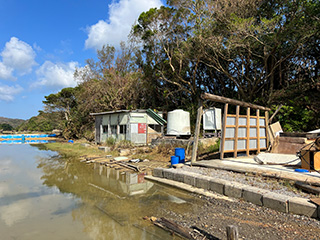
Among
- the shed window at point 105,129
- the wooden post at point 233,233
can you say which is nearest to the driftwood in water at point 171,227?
the wooden post at point 233,233

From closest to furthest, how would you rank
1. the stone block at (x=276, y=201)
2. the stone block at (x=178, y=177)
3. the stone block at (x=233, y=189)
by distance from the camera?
the stone block at (x=276, y=201) < the stone block at (x=233, y=189) < the stone block at (x=178, y=177)

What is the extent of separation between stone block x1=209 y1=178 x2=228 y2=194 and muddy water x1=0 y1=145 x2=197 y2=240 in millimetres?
733

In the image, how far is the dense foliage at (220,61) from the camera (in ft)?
42.2

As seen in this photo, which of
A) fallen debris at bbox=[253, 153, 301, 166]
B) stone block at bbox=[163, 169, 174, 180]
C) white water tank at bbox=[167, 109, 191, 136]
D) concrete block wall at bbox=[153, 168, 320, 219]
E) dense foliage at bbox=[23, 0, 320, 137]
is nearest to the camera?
concrete block wall at bbox=[153, 168, 320, 219]

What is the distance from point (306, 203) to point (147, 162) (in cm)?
856

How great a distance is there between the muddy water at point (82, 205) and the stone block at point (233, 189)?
945 mm

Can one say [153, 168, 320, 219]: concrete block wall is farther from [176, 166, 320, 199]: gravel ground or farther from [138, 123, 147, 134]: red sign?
[138, 123, 147, 134]: red sign

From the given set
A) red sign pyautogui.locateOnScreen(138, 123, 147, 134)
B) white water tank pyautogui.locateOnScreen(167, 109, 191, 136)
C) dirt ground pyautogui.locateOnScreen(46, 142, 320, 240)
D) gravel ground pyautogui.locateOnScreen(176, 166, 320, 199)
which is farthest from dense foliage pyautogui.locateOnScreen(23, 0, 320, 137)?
dirt ground pyautogui.locateOnScreen(46, 142, 320, 240)

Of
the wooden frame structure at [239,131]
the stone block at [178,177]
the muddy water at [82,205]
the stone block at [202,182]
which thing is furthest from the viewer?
the wooden frame structure at [239,131]

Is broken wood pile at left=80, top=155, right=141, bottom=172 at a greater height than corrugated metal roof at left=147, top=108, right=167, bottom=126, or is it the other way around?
corrugated metal roof at left=147, top=108, right=167, bottom=126

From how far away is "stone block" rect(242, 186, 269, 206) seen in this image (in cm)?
516

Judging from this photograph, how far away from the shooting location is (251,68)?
59.4 ft

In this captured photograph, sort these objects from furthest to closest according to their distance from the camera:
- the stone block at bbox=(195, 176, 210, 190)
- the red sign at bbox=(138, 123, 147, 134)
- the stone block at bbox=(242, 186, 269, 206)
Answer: the red sign at bbox=(138, 123, 147, 134), the stone block at bbox=(195, 176, 210, 190), the stone block at bbox=(242, 186, 269, 206)

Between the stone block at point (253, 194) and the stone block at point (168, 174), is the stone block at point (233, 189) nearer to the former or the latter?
the stone block at point (253, 194)
